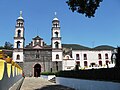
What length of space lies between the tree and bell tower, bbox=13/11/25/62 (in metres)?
40.7

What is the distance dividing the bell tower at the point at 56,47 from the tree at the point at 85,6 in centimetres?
3976

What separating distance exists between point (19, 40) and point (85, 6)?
4150 centimetres

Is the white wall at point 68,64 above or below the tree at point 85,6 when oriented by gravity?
below

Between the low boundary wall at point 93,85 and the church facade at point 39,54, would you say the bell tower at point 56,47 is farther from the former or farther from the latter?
the low boundary wall at point 93,85

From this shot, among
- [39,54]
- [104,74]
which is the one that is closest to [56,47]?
[39,54]

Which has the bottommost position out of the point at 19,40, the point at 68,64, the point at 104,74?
the point at 104,74

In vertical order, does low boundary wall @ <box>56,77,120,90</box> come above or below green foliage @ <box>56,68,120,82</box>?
below

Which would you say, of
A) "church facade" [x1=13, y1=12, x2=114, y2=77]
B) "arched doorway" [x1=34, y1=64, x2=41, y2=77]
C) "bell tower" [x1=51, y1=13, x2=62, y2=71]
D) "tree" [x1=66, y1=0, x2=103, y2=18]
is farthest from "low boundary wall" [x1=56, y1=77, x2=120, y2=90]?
"arched doorway" [x1=34, y1=64, x2=41, y2=77]

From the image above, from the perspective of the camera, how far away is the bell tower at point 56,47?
2076 inches

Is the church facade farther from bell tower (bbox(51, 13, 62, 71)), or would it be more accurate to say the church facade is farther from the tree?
the tree

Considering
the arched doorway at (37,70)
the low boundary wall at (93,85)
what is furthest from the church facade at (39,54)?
the low boundary wall at (93,85)

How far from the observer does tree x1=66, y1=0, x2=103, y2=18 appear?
499 inches

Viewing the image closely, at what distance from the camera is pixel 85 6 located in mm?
12820

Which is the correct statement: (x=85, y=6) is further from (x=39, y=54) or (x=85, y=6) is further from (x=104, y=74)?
(x=39, y=54)
